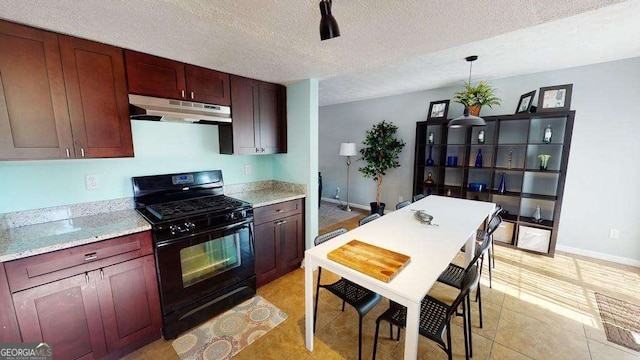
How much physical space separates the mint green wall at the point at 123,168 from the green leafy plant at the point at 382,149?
8.17 ft

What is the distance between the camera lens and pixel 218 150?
2.77 meters

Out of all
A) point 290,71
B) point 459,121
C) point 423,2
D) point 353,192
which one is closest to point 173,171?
point 290,71

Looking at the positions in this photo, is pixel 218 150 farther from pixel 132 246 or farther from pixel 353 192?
pixel 353 192

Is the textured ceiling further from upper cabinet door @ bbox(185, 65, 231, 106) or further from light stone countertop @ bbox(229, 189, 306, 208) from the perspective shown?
light stone countertop @ bbox(229, 189, 306, 208)

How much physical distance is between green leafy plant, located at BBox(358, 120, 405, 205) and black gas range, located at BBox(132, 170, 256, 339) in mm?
3036

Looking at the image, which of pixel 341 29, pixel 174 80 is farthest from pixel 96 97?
pixel 341 29

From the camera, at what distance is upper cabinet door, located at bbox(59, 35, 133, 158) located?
1.66m

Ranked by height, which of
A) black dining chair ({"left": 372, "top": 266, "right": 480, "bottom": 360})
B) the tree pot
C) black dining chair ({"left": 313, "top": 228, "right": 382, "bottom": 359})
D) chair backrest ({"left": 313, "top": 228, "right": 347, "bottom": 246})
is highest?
chair backrest ({"left": 313, "top": 228, "right": 347, "bottom": 246})

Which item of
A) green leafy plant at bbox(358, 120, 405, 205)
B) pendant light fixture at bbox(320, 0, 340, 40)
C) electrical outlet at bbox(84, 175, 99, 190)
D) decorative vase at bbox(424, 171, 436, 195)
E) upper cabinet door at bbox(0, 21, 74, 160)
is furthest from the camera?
green leafy plant at bbox(358, 120, 405, 205)

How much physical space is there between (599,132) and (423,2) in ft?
11.4

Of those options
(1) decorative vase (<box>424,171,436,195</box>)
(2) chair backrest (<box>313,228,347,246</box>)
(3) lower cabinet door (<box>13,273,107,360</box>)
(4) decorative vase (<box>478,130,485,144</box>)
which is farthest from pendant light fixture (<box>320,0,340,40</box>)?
(1) decorative vase (<box>424,171,436,195</box>)

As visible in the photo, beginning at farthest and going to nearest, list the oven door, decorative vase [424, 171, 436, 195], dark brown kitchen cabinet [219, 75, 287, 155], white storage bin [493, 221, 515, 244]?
decorative vase [424, 171, 436, 195]
white storage bin [493, 221, 515, 244]
dark brown kitchen cabinet [219, 75, 287, 155]
the oven door

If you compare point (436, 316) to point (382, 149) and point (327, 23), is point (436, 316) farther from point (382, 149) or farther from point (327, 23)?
point (382, 149)

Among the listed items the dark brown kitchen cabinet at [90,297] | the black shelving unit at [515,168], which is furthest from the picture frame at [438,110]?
the dark brown kitchen cabinet at [90,297]
